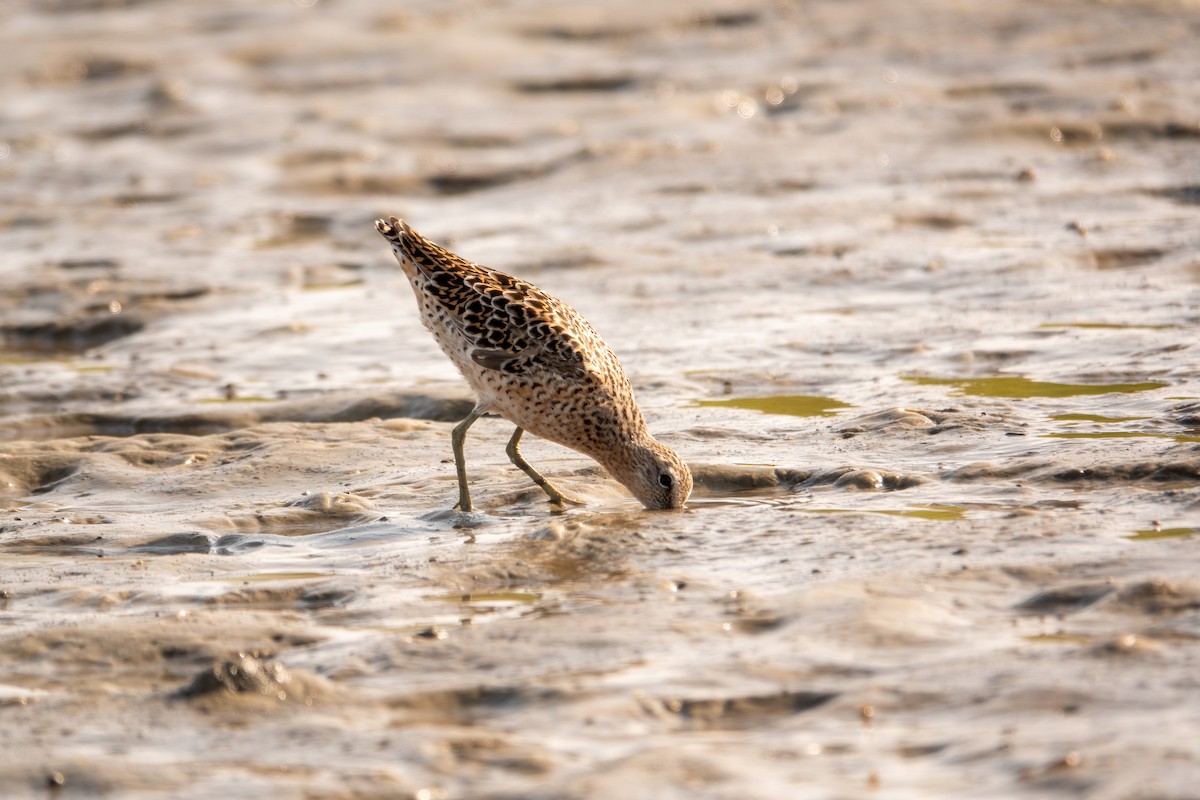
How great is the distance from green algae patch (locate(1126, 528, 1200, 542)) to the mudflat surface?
5.3 inches

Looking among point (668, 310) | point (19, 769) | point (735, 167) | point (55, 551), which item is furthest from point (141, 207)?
point (19, 769)

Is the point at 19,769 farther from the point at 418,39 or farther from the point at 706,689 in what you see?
the point at 418,39

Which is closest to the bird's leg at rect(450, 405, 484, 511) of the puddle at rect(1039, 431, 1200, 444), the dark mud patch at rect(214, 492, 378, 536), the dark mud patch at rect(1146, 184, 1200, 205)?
the dark mud patch at rect(214, 492, 378, 536)

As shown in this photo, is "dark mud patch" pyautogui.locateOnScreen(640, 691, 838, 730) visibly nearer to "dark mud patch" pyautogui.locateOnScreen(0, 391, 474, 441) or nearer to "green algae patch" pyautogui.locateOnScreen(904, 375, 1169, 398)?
"green algae patch" pyautogui.locateOnScreen(904, 375, 1169, 398)

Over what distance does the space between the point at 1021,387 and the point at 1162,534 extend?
279 centimetres

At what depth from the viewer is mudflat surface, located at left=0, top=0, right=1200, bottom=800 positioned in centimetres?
538

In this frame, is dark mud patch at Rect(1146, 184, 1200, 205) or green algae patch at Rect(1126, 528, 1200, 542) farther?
dark mud patch at Rect(1146, 184, 1200, 205)

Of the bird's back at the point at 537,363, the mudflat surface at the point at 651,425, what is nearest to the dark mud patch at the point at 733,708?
the mudflat surface at the point at 651,425

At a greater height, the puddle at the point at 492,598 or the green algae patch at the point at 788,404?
the green algae patch at the point at 788,404

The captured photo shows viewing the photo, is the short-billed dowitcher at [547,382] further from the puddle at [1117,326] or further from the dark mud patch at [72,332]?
the dark mud patch at [72,332]

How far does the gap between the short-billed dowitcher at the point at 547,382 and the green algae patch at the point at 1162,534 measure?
82.0 inches

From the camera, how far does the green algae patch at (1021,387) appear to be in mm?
9297

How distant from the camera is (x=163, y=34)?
2383 centimetres

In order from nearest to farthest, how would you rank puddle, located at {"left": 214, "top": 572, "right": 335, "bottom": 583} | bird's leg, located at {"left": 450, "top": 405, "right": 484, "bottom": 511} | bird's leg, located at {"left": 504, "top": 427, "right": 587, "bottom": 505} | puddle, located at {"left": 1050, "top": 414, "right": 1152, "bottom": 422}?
puddle, located at {"left": 214, "top": 572, "right": 335, "bottom": 583} < bird's leg, located at {"left": 450, "top": 405, "right": 484, "bottom": 511} < bird's leg, located at {"left": 504, "top": 427, "right": 587, "bottom": 505} < puddle, located at {"left": 1050, "top": 414, "right": 1152, "bottom": 422}
